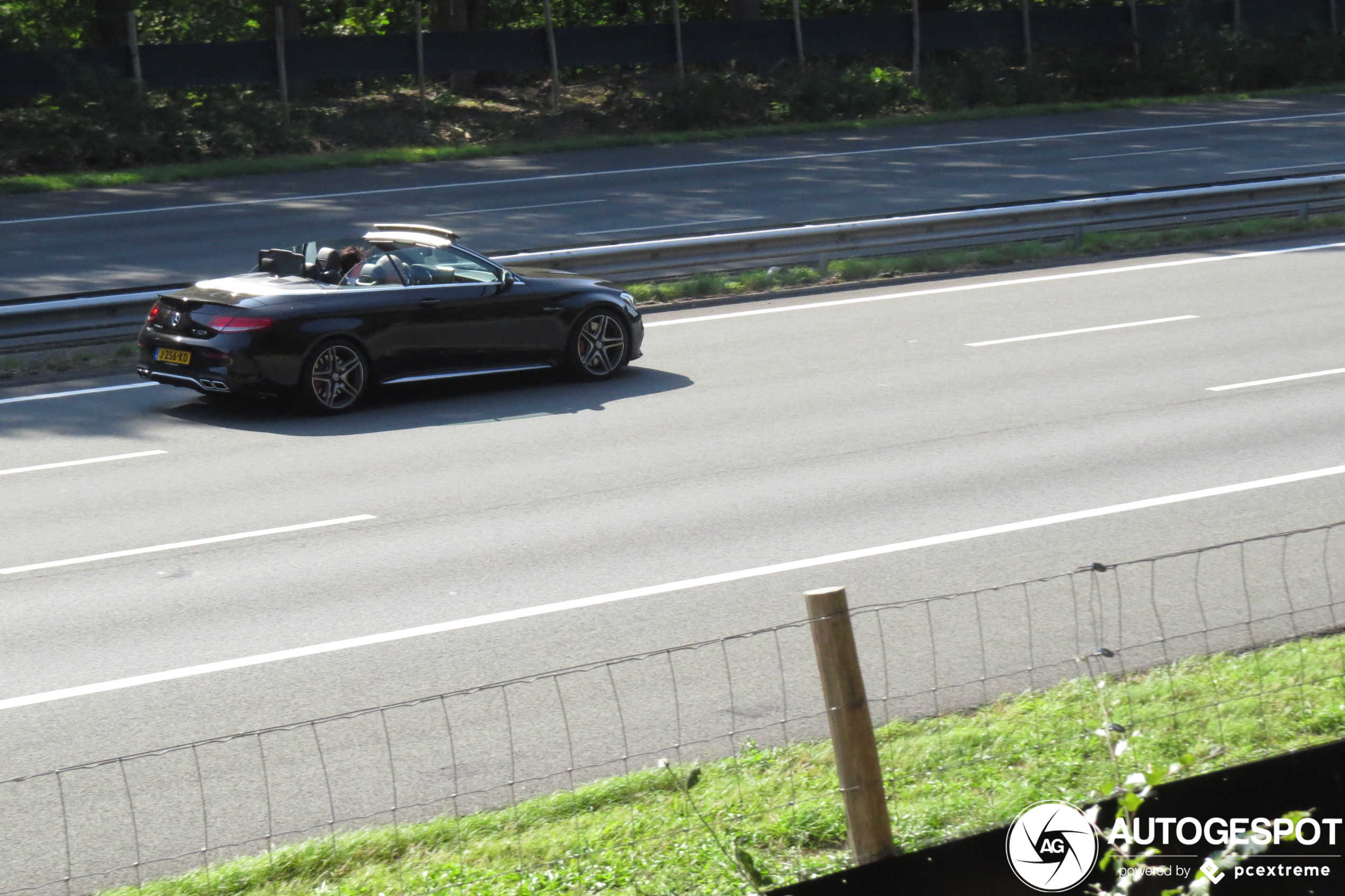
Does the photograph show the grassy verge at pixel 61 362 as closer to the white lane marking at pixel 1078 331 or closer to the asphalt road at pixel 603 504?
the asphalt road at pixel 603 504

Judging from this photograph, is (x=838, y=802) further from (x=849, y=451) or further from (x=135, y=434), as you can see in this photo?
(x=135, y=434)

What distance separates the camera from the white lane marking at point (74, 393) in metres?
13.1

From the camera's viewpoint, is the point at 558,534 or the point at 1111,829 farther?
the point at 558,534

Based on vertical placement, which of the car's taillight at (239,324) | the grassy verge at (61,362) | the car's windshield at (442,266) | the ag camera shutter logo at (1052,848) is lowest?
the ag camera shutter logo at (1052,848)

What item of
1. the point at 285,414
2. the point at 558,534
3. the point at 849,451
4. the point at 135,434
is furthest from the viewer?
the point at 285,414

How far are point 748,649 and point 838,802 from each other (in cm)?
209

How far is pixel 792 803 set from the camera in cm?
502

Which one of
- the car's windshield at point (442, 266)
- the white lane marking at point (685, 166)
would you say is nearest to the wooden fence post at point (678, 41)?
the white lane marking at point (685, 166)

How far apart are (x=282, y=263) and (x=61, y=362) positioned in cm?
300

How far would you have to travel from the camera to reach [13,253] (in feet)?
64.9

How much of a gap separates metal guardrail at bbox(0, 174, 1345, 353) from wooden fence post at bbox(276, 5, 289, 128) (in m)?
15.5

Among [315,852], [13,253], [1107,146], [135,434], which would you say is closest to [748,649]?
[315,852]

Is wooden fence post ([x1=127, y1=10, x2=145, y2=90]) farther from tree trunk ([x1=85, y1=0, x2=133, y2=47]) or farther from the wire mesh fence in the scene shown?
the wire mesh fence

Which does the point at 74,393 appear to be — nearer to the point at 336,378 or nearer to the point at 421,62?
the point at 336,378
